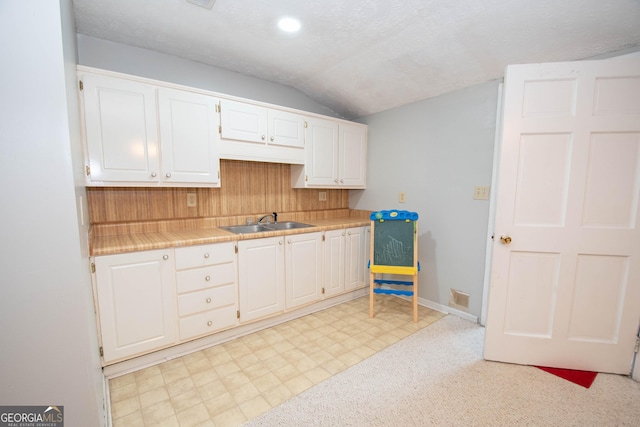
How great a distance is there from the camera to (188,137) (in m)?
2.11

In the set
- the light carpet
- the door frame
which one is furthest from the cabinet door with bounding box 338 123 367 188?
the light carpet

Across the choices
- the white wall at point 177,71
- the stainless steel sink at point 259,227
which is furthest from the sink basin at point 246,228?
the white wall at point 177,71

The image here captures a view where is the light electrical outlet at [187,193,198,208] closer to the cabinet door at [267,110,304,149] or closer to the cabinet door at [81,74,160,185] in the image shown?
the cabinet door at [81,74,160,185]

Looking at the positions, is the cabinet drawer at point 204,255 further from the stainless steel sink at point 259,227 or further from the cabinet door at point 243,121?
the cabinet door at point 243,121

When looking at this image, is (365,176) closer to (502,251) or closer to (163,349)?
(502,251)

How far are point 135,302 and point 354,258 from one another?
205 cm

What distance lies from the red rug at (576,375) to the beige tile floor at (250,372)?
35.5 inches

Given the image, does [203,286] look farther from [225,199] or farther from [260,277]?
[225,199]

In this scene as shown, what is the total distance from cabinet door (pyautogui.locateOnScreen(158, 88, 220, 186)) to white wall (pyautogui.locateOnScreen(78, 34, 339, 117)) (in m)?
0.38

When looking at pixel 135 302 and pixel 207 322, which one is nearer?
pixel 135 302

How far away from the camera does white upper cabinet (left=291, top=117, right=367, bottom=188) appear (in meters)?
2.86

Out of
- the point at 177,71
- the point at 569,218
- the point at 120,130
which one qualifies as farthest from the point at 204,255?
the point at 569,218


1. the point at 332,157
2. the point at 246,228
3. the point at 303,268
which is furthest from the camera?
the point at 332,157

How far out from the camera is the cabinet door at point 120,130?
1.75 meters
